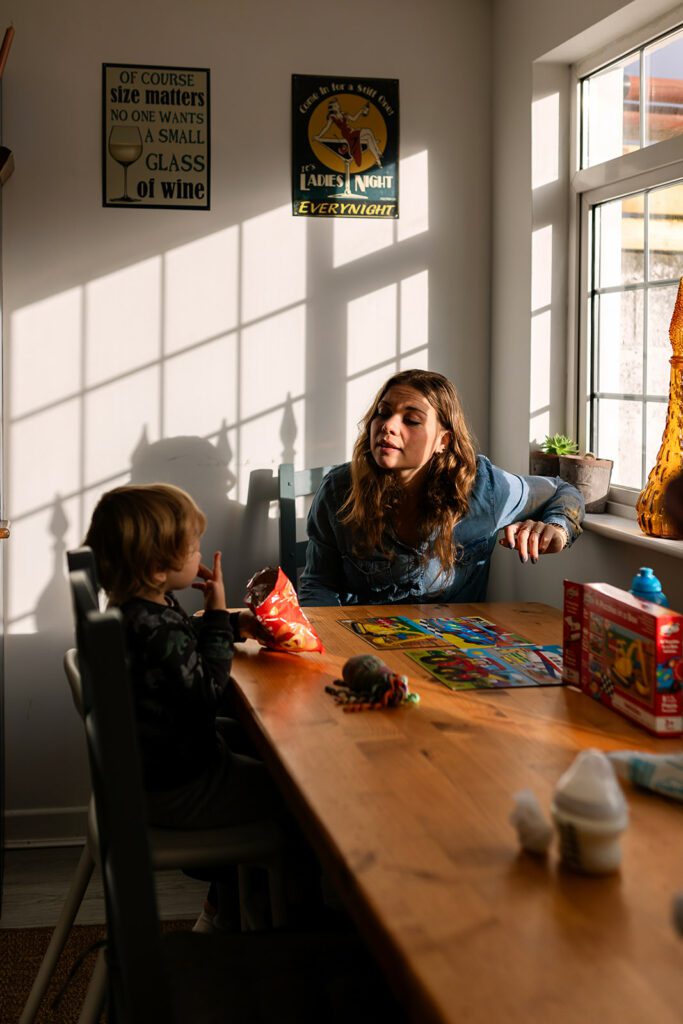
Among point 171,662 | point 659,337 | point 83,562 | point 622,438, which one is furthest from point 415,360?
point 83,562

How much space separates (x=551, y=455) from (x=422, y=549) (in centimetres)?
54

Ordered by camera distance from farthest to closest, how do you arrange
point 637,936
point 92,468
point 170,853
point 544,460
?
point 92,468 → point 544,460 → point 170,853 → point 637,936

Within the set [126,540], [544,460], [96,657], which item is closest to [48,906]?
[126,540]

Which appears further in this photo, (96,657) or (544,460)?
(544,460)

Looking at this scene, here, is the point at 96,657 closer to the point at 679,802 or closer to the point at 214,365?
the point at 679,802

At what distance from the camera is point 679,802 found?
1230 mm

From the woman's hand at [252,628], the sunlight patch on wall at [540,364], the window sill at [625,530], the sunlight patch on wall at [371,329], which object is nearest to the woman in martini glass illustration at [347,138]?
the sunlight patch on wall at [371,329]

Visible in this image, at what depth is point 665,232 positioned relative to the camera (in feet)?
8.79

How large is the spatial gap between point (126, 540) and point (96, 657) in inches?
29.3

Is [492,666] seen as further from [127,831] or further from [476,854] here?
[127,831]

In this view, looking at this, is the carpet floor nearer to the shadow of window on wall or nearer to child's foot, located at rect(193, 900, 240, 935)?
child's foot, located at rect(193, 900, 240, 935)

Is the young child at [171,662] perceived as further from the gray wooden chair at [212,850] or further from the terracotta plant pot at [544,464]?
the terracotta plant pot at [544,464]

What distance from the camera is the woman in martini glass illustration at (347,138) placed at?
10.6 ft

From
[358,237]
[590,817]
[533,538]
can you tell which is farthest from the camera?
[358,237]
